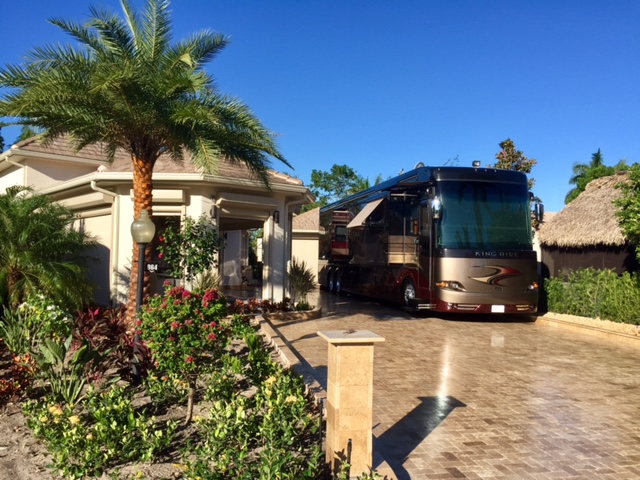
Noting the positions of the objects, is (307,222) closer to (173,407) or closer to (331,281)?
(331,281)

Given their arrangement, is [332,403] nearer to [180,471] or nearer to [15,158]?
[180,471]

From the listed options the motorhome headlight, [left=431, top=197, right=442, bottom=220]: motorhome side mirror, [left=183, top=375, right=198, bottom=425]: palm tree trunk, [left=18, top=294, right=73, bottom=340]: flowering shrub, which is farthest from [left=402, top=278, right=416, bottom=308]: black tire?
[left=183, top=375, right=198, bottom=425]: palm tree trunk

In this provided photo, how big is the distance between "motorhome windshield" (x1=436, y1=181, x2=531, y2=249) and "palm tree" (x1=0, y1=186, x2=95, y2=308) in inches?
324

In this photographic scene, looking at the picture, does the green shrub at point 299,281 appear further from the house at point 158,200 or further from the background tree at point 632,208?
the background tree at point 632,208

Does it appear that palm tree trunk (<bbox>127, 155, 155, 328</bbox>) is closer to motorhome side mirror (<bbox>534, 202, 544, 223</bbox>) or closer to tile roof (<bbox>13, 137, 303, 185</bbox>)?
tile roof (<bbox>13, 137, 303, 185</bbox>)

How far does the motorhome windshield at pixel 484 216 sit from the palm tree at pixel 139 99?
477 cm

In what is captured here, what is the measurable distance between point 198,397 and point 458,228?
339 inches

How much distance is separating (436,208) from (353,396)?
959 cm

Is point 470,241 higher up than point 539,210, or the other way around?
point 539,210

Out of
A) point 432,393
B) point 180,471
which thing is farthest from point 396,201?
point 180,471

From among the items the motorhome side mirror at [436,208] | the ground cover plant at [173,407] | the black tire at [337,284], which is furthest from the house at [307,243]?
the ground cover plant at [173,407]

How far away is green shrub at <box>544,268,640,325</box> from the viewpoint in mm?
11953

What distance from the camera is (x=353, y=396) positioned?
13.1 feet

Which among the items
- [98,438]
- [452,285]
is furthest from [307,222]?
[98,438]
